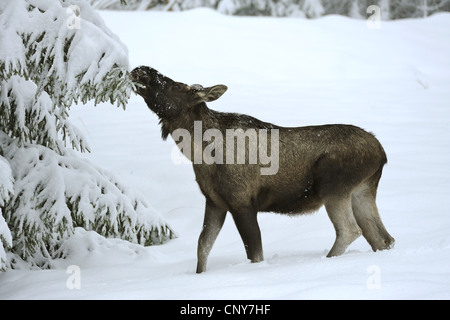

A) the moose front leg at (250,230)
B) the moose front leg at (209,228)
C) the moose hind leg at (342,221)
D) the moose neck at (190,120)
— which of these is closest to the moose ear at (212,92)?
the moose neck at (190,120)

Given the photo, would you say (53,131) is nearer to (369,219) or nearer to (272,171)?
(272,171)

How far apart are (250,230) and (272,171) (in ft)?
1.79

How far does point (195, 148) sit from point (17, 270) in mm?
1975

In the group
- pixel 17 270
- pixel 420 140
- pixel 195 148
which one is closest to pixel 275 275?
pixel 195 148

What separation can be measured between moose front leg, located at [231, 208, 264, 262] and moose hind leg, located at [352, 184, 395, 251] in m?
0.95

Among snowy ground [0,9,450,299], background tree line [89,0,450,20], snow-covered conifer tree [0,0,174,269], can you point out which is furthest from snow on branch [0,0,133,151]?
background tree line [89,0,450,20]

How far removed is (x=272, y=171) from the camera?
578 centimetres

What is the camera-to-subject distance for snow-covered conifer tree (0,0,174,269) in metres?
5.23

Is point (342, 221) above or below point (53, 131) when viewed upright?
below

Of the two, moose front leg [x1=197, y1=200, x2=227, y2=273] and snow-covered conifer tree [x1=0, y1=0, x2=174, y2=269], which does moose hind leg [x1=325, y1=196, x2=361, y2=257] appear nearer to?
moose front leg [x1=197, y1=200, x2=227, y2=273]

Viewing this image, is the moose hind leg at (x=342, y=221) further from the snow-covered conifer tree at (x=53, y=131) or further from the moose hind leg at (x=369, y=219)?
the snow-covered conifer tree at (x=53, y=131)

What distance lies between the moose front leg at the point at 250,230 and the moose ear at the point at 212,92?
993mm

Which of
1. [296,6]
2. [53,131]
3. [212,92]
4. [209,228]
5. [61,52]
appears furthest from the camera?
[296,6]

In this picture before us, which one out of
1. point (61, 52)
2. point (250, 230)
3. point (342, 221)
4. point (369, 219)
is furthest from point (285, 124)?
point (61, 52)
